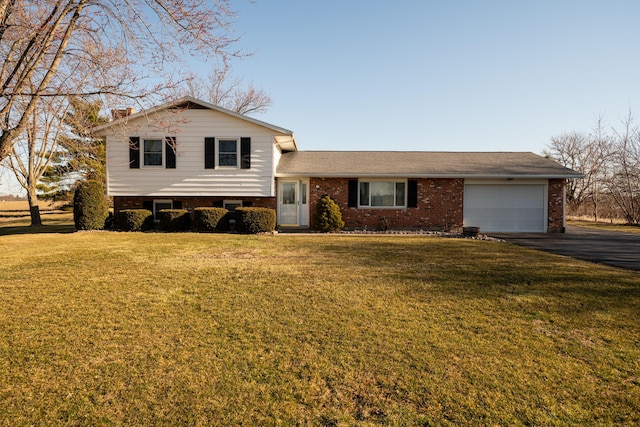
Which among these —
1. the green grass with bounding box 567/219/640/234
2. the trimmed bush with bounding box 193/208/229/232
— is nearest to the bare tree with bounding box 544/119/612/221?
the green grass with bounding box 567/219/640/234

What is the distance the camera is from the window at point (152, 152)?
1549 cm

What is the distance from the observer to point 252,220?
1434cm

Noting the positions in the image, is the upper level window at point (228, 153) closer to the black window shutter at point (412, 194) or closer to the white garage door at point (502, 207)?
the black window shutter at point (412, 194)

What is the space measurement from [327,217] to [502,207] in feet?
26.1

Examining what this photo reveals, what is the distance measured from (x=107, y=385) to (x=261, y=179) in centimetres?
1277

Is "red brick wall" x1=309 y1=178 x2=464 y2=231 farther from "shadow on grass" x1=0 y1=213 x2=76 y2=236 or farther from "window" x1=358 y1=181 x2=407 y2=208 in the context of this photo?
"shadow on grass" x1=0 y1=213 x2=76 y2=236

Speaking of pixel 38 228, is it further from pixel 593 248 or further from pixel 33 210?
pixel 593 248

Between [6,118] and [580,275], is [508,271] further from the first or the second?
[6,118]

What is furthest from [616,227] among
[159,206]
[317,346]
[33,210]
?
[33,210]

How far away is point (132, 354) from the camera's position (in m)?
3.62

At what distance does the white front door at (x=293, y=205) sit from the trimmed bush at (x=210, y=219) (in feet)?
9.86

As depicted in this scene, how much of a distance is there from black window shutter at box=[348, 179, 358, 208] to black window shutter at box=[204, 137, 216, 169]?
5.95 m

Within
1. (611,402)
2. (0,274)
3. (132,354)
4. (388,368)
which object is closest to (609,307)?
(611,402)

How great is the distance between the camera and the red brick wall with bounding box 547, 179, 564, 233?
1593cm
